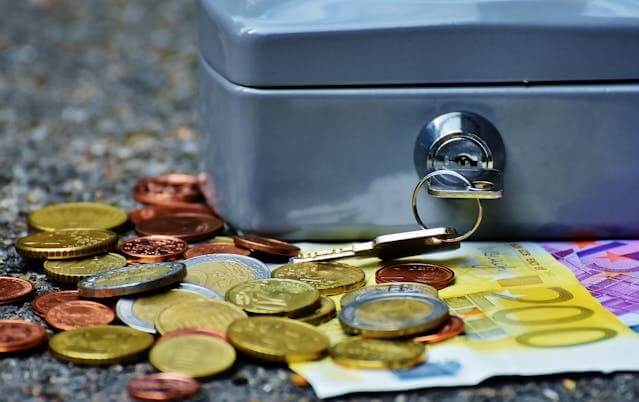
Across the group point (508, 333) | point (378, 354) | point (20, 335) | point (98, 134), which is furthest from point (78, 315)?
point (98, 134)

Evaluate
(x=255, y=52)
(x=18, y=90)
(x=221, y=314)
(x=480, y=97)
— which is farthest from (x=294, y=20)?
(x=18, y=90)

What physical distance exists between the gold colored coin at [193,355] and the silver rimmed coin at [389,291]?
0.13 m

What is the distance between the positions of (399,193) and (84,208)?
15.1 inches

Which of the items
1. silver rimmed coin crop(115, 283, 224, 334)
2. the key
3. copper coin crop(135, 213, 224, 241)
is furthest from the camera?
copper coin crop(135, 213, 224, 241)

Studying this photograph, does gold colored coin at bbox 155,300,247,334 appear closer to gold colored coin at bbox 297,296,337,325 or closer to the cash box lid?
gold colored coin at bbox 297,296,337,325

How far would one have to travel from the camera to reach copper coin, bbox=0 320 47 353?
33.6 inches

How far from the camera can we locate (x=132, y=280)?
0.91 metres

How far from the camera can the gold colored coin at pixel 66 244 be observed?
40.2 inches

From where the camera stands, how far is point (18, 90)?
5.83 feet

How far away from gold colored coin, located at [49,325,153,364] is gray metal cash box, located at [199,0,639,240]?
0.81 feet

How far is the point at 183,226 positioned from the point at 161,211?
71 millimetres

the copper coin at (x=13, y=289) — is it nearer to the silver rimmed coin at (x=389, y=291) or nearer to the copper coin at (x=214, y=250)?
the copper coin at (x=214, y=250)

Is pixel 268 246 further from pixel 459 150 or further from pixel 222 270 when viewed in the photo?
pixel 459 150

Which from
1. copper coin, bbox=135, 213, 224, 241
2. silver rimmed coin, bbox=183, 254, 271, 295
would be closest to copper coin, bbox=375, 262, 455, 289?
silver rimmed coin, bbox=183, 254, 271, 295
